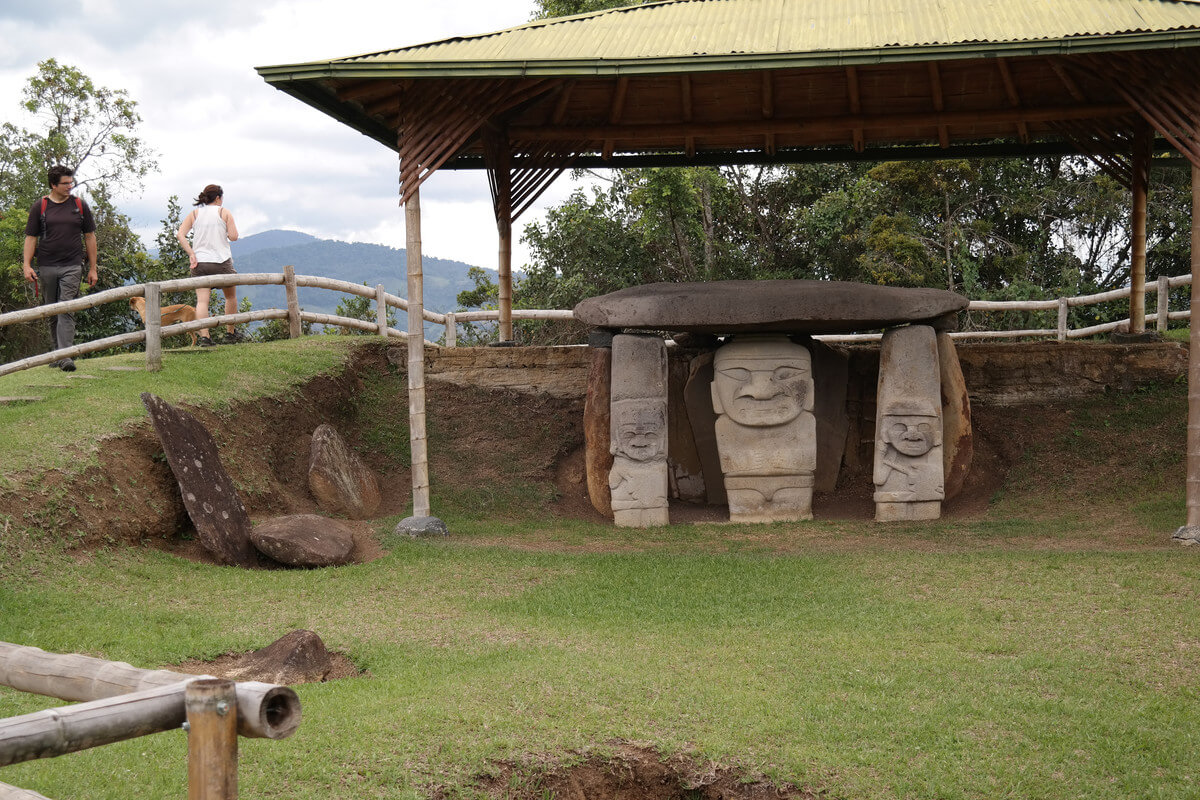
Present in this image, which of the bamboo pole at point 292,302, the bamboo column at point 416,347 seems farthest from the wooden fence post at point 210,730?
the bamboo pole at point 292,302

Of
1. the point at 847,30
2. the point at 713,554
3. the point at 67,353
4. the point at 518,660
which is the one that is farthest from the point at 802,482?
the point at 67,353

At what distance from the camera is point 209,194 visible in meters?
12.8

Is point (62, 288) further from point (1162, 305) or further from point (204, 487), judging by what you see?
point (1162, 305)

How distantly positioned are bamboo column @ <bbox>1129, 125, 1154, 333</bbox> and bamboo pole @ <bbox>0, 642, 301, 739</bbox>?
42.9ft

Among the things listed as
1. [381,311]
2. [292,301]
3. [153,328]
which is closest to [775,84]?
[381,311]

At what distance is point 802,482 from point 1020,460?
9.59ft

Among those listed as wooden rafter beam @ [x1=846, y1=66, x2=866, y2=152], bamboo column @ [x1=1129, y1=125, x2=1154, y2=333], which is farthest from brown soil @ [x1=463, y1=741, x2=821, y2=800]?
bamboo column @ [x1=1129, y1=125, x2=1154, y2=333]

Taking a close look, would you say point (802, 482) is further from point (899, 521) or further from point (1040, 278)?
point (1040, 278)

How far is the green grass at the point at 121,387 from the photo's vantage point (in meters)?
9.54

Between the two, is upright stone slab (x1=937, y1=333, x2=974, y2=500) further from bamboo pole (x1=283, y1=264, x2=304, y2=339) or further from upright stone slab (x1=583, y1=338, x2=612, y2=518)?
bamboo pole (x1=283, y1=264, x2=304, y2=339)

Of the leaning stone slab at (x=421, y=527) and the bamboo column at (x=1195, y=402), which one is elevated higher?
the bamboo column at (x=1195, y=402)

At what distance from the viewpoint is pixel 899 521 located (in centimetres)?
1169

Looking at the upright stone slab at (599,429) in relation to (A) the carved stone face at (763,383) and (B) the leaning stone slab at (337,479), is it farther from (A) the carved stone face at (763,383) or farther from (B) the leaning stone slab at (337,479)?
(B) the leaning stone slab at (337,479)

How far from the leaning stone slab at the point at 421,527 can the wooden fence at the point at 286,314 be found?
2.03 m
